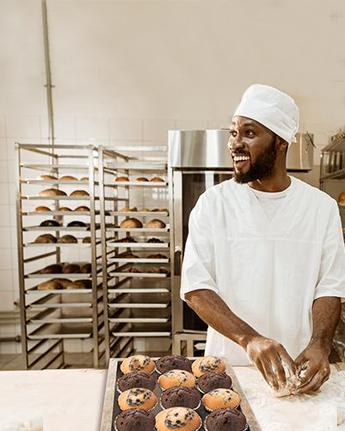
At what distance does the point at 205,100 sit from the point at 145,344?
218 centimetres

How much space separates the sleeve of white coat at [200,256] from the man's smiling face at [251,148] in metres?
0.20

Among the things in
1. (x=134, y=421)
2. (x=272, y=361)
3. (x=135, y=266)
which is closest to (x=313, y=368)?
(x=272, y=361)

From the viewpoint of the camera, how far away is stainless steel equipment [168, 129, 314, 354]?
2.57 metres

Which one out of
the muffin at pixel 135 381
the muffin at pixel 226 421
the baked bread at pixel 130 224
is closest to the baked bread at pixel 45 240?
the baked bread at pixel 130 224

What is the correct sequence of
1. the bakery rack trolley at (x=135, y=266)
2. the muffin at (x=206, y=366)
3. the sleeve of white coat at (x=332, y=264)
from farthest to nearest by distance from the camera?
the bakery rack trolley at (x=135, y=266) → the sleeve of white coat at (x=332, y=264) → the muffin at (x=206, y=366)

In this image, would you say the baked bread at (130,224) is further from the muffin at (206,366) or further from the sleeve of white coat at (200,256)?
the muffin at (206,366)

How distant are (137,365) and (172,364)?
0.10 meters

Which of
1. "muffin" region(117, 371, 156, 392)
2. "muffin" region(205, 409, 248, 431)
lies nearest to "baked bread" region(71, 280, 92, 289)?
"muffin" region(117, 371, 156, 392)

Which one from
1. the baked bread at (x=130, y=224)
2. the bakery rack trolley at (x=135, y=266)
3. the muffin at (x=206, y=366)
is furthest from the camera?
the bakery rack trolley at (x=135, y=266)

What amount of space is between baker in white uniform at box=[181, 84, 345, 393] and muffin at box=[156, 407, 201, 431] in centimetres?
43

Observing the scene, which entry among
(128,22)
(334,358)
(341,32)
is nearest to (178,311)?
(334,358)

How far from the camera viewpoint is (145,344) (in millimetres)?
3395

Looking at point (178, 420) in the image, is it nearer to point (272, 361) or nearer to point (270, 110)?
point (272, 361)

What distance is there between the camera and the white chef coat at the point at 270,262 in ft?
4.33
